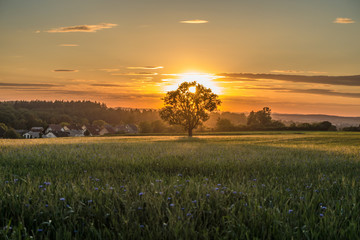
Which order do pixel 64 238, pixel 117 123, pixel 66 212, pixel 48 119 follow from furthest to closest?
pixel 117 123 → pixel 48 119 → pixel 66 212 → pixel 64 238

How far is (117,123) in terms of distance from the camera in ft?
652

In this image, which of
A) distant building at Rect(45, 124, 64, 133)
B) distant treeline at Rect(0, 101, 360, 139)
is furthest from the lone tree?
distant building at Rect(45, 124, 64, 133)

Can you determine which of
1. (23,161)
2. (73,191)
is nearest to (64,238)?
(73,191)

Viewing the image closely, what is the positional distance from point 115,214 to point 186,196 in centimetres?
124

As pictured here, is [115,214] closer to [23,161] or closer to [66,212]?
[66,212]

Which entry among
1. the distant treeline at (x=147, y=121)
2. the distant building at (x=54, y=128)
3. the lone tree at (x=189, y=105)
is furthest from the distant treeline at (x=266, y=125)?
the distant building at (x=54, y=128)

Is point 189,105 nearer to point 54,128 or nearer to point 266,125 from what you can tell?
point 266,125

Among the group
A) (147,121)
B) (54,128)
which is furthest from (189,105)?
(54,128)

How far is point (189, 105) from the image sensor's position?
2078 inches

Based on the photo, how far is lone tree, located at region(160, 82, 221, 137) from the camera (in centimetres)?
5219

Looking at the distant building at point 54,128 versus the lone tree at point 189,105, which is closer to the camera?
the lone tree at point 189,105

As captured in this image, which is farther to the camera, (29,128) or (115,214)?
(29,128)

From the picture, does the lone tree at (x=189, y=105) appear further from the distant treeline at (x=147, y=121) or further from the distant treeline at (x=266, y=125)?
the distant treeline at (x=266, y=125)

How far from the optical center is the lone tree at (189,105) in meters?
52.2
